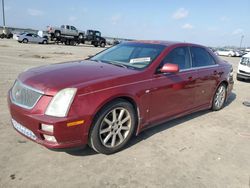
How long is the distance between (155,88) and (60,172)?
1833mm

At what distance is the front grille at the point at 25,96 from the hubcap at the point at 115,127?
91cm

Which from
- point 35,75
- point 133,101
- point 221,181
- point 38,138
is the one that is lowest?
point 221,181

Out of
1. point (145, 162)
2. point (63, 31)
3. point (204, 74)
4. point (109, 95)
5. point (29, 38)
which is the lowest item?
point (145, 162)

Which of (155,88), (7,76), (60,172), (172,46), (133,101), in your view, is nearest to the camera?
(60,172)

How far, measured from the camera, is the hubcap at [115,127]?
3.39 meters

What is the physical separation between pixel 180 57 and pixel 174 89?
716 millimetres

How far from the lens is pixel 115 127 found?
3.53m

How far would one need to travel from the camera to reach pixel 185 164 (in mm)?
3389

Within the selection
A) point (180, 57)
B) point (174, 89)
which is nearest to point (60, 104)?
point (174, 89)

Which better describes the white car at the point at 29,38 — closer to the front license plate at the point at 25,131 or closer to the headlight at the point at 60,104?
the front license plate at the point at 25,131

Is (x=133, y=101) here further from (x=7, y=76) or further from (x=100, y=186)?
(x=7, y=76)

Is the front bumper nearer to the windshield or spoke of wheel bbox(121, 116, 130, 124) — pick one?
spoke of wheel bbox(121, 116, 130, 124)

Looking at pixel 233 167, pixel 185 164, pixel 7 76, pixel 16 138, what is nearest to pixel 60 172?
pixel 16 138

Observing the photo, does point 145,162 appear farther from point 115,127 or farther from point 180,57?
point 180,57
